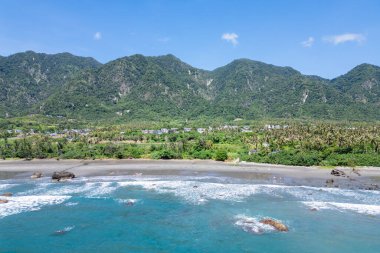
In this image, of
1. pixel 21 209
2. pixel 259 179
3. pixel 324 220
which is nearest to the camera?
pixel 324 220

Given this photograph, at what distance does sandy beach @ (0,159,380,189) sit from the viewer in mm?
70438

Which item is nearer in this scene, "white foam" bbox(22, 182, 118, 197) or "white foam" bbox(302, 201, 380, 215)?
"white foam" bbox(302, 201, 380, 215)

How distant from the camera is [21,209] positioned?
5212 cm

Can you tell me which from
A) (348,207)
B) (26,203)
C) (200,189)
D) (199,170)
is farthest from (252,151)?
(26,203)

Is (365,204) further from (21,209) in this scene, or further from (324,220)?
(21,209)

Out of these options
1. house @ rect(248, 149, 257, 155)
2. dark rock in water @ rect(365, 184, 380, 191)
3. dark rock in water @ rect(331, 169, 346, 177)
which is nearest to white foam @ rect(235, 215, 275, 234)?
dark rock in water @ rect(365, 184, 380, 191)

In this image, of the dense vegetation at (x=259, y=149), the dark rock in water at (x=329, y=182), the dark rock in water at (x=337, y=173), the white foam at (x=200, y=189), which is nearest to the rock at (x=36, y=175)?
the white foam at (x=200, y=189)

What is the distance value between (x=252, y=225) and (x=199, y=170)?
132 ft

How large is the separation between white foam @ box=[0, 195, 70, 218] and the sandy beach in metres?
21.1

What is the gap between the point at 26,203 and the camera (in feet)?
181

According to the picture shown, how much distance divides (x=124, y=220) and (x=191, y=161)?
50149 mm

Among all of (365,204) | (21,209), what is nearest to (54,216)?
(21,209)

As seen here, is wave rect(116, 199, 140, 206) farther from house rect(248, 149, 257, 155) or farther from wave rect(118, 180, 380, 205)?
house rect(248, 149, 257, 155)

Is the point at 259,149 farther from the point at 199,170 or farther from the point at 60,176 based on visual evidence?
the point at 60,176
